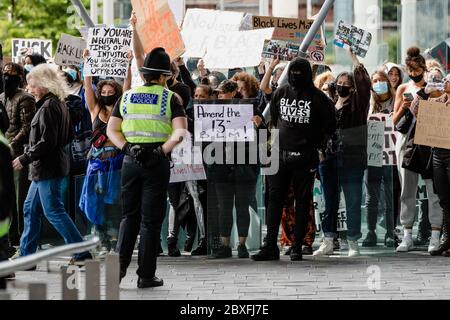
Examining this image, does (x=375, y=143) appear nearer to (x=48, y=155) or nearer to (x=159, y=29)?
(x=159, y=29)

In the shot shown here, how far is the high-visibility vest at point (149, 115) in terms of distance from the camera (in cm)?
1143

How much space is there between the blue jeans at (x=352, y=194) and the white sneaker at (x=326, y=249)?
21 cm

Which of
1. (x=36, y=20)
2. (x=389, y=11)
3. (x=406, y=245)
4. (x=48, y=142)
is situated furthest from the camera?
(x=389, y=11)

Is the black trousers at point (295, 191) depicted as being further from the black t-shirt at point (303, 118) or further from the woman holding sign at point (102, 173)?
the woman holding sign at point (102, 173)

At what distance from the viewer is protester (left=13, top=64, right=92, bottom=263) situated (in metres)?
12.5

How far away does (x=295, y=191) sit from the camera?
13.6 m

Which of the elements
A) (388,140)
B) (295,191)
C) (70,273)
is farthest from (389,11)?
(70,273)

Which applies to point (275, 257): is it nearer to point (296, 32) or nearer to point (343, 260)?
point (343, 260)

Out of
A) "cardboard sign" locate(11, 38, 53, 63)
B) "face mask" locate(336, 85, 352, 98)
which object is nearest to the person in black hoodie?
"face mask" locate(336, 85, 352, 98)

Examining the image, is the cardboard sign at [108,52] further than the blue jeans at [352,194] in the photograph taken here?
Yes

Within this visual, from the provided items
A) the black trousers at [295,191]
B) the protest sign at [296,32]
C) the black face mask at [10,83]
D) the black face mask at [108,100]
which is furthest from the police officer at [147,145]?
the protest sign at [296,32]

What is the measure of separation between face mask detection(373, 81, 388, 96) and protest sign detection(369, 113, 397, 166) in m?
0.37

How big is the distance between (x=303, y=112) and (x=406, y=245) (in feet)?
6.87

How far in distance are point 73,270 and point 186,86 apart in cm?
670
